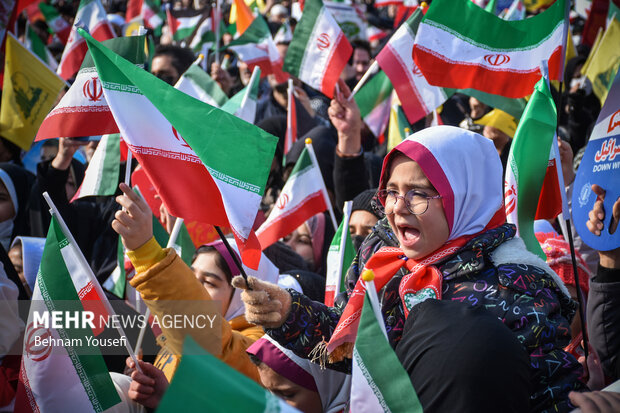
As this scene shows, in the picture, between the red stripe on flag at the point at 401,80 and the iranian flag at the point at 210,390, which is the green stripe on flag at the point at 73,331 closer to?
the iranian flag at the point at 210,390

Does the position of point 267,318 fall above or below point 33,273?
above

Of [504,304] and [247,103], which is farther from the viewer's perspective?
[247,103]

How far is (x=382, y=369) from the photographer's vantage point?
177 cm

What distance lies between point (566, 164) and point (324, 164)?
6.92 ft

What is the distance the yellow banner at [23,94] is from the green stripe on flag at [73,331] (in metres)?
2.51

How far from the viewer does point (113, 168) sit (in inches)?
165

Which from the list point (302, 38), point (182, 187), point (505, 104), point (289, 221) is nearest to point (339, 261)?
point (289, 221)

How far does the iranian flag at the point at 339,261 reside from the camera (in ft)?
11.9

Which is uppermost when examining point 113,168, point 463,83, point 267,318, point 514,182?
point 463,83

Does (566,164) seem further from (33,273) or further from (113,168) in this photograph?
(33,273)

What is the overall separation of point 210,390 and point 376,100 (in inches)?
174

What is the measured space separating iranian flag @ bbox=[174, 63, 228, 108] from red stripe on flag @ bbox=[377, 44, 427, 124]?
124 cm

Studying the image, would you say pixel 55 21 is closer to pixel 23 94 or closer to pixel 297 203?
pixel 23 94

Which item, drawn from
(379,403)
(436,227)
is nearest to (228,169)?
(436,227)
